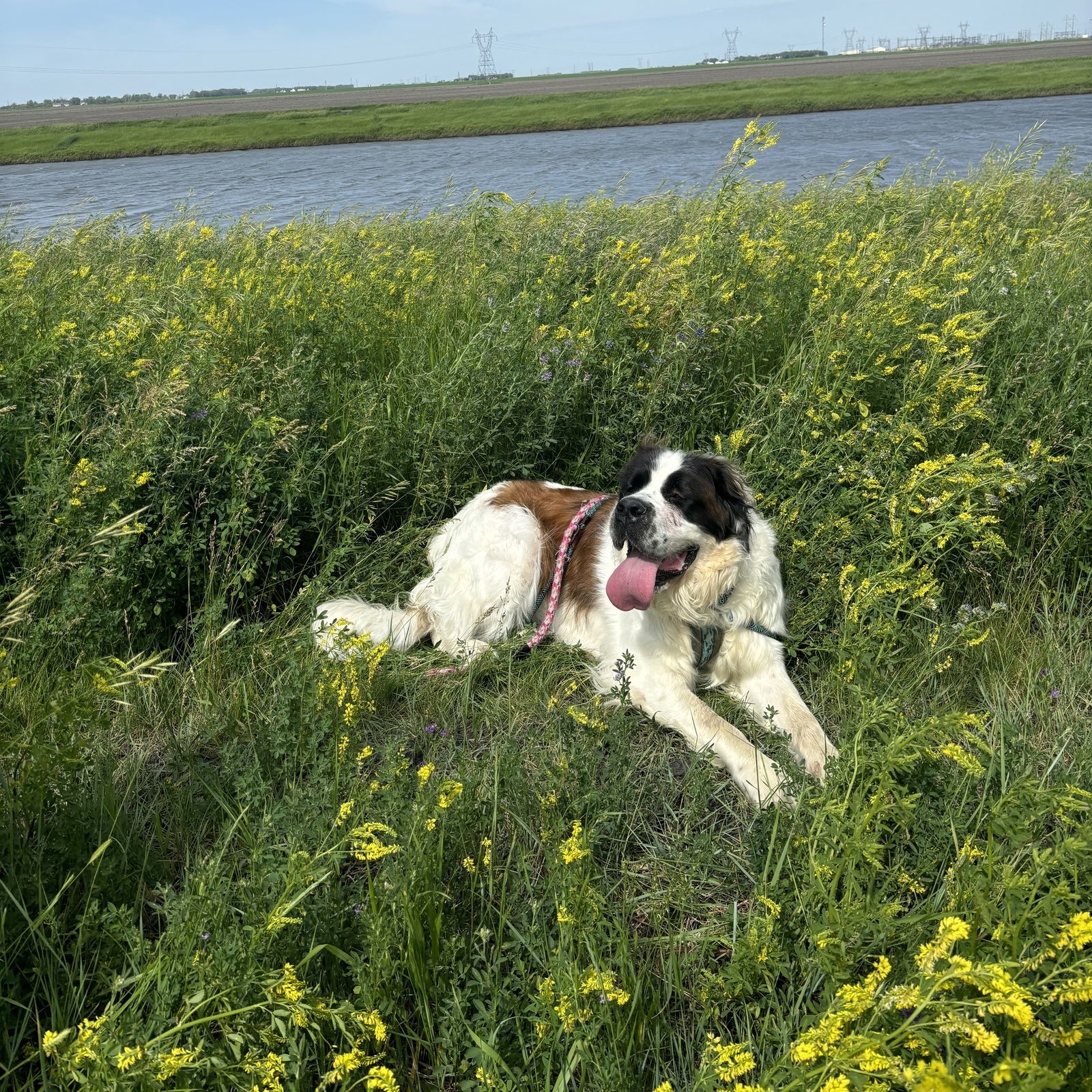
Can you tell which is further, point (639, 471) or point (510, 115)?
point (510, 115)

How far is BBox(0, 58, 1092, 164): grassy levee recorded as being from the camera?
→ 39.2 m

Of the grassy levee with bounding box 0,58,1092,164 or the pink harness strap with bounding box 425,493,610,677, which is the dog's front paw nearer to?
the pink harness strap with bounding box 425,493,610,677

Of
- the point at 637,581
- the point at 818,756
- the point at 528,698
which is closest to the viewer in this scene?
the point at 818,756

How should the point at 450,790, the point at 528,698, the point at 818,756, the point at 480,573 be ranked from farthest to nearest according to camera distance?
1. the point at 480,573
2. the point at 528,698
3. the point at 818,756
4. the point at 450,790

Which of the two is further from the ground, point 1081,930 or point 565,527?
point 1081,930

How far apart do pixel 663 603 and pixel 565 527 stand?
0.75 m

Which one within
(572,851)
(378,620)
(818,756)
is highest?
(572,851)

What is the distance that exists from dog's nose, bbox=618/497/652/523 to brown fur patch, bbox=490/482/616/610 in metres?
0.53

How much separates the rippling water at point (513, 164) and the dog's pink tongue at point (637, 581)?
23.4 feet

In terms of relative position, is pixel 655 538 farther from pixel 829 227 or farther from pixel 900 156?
pixel 900 156

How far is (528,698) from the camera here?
3219 millimetres

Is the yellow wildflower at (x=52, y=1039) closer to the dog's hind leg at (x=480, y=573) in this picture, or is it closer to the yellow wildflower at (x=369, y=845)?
the yellow wildflower at (x=369, y=845)

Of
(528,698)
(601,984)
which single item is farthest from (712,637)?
(601,984)

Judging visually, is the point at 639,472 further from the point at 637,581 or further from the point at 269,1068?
the point at 269,1068
